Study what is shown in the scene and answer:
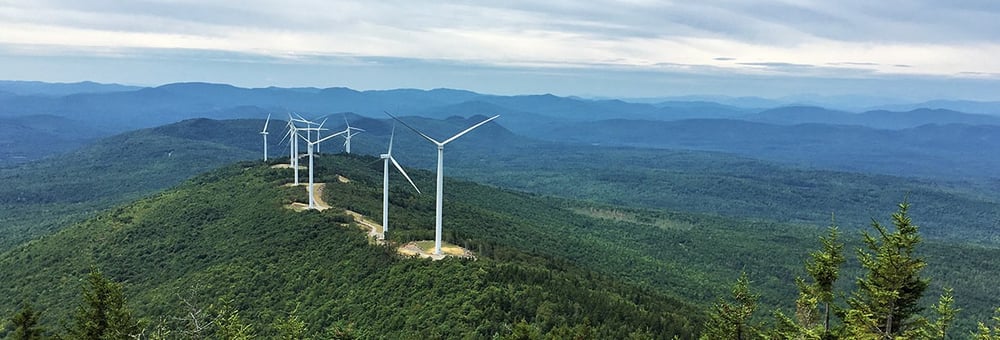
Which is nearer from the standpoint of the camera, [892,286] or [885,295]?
[885,295]

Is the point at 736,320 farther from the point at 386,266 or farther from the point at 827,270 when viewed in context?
the point at 386,266

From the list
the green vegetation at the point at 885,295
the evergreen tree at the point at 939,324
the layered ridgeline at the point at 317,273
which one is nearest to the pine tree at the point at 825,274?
the green vegetation at the point at 885,295

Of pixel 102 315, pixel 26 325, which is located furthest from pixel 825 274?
pixel 26 325

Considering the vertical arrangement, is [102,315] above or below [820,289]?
below

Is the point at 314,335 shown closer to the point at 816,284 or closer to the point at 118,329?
the point at 118,329

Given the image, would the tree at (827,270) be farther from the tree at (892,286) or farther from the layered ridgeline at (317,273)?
the layered ridgeline at (317,273)

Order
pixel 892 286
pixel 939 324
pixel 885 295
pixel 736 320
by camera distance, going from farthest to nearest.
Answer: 1. pixel 736 320
2. pixel 892 286
3. pixel 885 295
4. pixel 939 324

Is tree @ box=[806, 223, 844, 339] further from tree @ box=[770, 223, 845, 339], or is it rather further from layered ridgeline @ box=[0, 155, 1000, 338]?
layered ridgeline @ box=[0, 155, 1000, 338]

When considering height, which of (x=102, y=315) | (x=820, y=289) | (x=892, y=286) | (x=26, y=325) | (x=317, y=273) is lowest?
(x=317, y=273)

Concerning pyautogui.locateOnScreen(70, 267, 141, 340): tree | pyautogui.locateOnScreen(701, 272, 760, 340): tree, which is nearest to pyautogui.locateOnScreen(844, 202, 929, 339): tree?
pyautogui.locateOnScreen(701, 272, 760, 340): tree

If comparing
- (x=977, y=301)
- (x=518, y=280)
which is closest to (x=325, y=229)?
(x=518, y=280)
